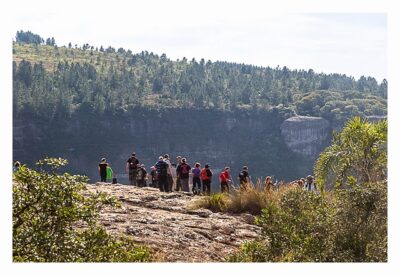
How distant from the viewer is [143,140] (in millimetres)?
140375

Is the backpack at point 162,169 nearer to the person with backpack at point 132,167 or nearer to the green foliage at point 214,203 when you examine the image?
the person with backpack at point 132,167

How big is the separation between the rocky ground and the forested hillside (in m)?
102

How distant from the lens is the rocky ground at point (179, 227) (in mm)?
11297

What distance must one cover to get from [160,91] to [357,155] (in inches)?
5031

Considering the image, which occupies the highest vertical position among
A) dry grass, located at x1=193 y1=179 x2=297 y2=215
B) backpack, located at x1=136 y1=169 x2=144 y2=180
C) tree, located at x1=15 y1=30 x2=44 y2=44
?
tree, located at x1=15 y1=30 x2=44 y2=44

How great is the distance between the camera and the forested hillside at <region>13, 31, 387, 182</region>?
12381 centimetres

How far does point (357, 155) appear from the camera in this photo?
14.0m

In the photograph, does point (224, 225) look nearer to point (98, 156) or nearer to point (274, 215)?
point (274, 215)

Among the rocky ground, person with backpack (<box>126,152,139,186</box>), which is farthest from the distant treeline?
the rocky ground

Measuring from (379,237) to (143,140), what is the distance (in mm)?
131535

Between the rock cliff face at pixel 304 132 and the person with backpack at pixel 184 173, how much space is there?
122m

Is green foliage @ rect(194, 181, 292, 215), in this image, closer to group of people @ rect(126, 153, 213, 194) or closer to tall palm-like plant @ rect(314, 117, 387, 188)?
tall palm-like plant @ rect(314, 117, 387, 188)

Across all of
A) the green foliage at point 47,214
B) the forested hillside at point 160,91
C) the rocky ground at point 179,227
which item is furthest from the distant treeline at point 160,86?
the green foliage at point 47,214

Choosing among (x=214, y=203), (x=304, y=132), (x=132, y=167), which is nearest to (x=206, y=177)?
(x=132, y=167)
